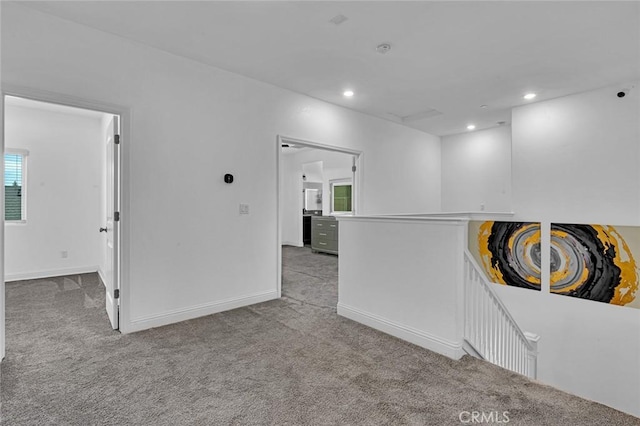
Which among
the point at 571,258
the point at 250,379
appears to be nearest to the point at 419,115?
the point at 571,258

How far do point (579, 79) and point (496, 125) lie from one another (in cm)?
213

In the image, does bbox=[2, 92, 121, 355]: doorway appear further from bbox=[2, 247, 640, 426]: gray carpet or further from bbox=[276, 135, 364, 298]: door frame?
bbox=[276, 135, 364, 298]: door frame

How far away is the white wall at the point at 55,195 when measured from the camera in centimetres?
485

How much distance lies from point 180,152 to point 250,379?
2212 mm

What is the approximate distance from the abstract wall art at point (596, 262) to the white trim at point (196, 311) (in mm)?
3912

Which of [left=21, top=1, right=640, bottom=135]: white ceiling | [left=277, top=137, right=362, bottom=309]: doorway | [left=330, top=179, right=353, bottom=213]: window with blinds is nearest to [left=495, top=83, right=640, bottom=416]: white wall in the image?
[left=21, top=1, right=640, bottom=135]: white ceiling

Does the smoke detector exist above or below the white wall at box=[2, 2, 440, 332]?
above

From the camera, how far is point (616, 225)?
3904 millimetres

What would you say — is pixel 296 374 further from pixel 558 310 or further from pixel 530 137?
pixel 530 137

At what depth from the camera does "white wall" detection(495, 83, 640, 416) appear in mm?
3809

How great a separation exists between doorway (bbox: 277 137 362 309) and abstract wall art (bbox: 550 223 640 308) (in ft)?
9.53

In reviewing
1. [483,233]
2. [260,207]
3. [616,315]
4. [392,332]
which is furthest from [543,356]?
[260,207]

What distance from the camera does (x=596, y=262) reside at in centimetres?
411

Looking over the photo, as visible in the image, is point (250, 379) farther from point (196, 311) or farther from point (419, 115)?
point (419, 115)
